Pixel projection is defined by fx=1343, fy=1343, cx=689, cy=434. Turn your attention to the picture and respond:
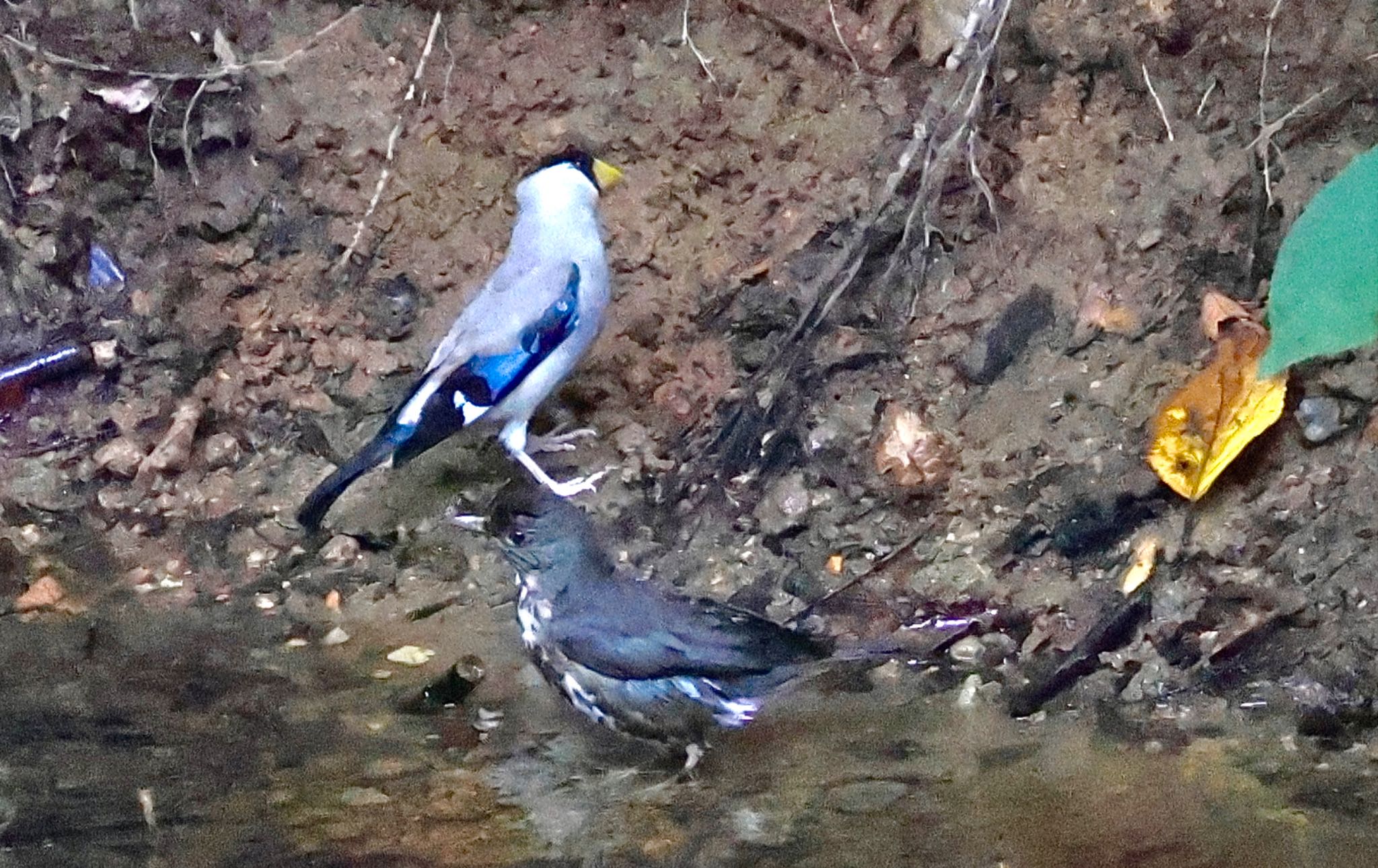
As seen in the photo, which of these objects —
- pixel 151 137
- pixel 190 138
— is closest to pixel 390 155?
pixel 190 138

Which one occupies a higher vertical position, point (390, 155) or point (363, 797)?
point (390, 155)

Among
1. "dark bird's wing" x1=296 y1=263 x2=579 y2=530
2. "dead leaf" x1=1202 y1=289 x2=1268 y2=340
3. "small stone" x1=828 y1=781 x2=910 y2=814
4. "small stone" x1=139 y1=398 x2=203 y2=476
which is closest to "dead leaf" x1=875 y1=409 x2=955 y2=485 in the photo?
"dead leaf" x1=1202 y1=289 x2=1268 y2=340

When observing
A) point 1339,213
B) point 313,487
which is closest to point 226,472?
point 313,487

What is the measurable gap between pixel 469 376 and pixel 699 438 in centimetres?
65

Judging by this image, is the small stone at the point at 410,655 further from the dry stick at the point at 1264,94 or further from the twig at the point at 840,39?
the dry stick at the point at 1264,94

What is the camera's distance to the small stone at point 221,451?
3.89 metres

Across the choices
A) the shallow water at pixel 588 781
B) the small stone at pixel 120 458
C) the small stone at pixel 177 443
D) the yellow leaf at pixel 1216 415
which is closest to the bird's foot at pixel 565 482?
the shallow water at pixel 588 781

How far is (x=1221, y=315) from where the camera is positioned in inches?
133

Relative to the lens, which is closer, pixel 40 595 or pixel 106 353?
pixel 40 595

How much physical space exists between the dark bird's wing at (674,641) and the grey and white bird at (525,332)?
0.86 metres

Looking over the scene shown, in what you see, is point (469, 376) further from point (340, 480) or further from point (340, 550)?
point (340, 550)

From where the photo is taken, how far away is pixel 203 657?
305 cm

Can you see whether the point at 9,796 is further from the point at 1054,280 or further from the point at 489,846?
the point at 1054,280

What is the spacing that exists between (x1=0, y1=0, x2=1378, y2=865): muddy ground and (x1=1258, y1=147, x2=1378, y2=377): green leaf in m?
0.93
